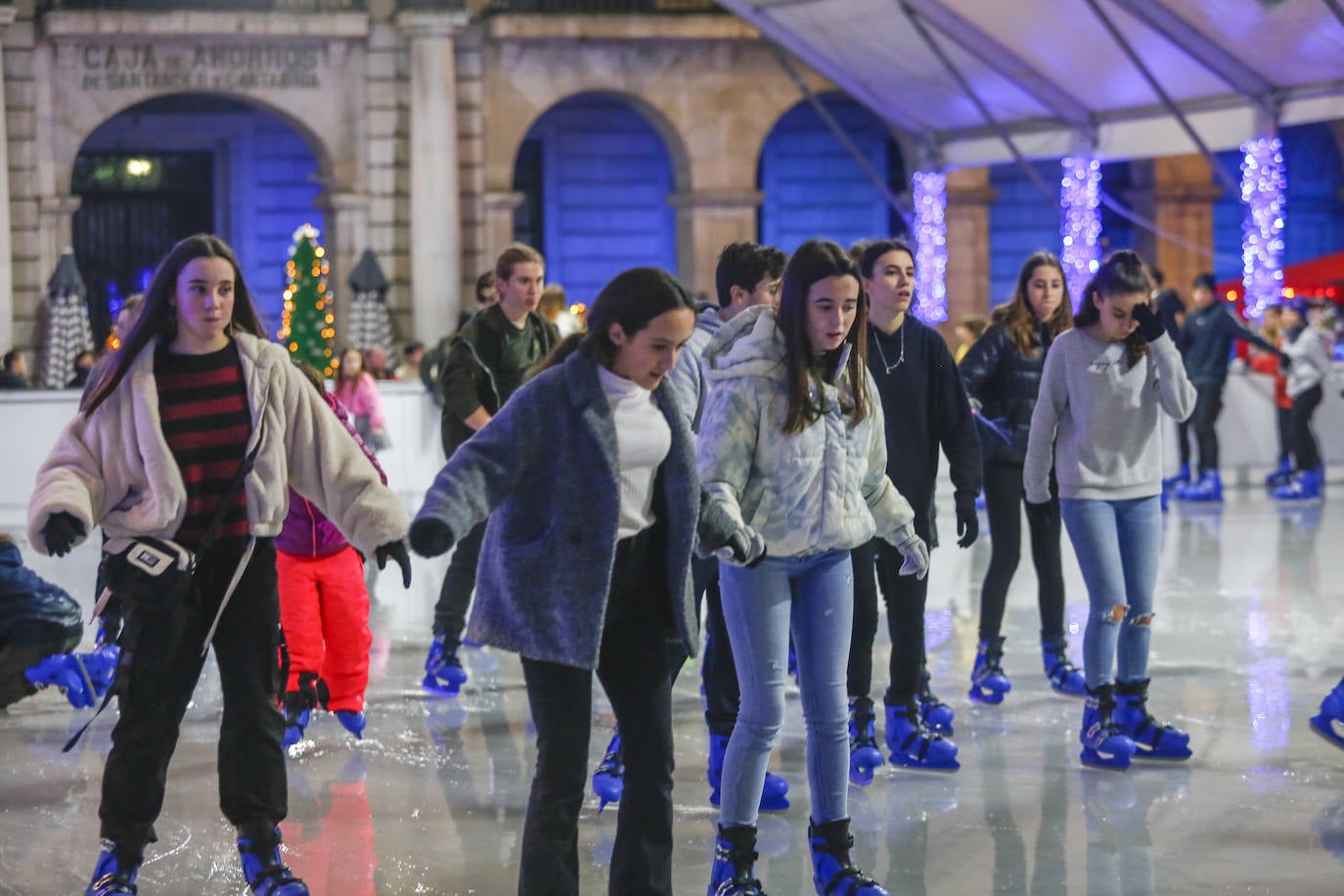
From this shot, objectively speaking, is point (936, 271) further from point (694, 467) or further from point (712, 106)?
point (694, 467)

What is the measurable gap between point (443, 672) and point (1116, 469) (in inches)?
112

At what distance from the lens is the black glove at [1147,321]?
655 cm

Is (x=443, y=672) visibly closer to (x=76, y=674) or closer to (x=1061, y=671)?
(x=76, y=674)

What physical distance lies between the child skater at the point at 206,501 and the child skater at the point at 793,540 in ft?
2.80

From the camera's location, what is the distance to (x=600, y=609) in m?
4.30

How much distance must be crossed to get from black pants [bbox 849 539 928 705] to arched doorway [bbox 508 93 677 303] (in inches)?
788

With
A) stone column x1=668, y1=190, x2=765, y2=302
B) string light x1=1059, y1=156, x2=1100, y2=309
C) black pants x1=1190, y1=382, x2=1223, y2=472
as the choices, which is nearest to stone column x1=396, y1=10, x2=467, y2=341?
stone column x1=668, y1=190, x2=765, y2=302

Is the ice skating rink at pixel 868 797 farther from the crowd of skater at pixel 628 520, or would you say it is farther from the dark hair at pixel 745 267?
the dark hair at pixel 745 267

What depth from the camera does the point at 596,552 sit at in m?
4.31

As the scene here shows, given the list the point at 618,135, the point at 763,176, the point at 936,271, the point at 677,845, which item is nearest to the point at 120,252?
the point at 618,135

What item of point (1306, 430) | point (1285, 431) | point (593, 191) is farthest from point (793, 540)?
point (593, 191)

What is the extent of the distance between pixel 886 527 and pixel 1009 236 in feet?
75.8

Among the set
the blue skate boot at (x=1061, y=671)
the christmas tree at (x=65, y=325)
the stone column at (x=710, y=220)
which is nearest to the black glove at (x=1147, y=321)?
the blue skate boot at (x=1061, y=671)

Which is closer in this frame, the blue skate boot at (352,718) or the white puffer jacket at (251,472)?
the white puffer jacket at (251,472)
